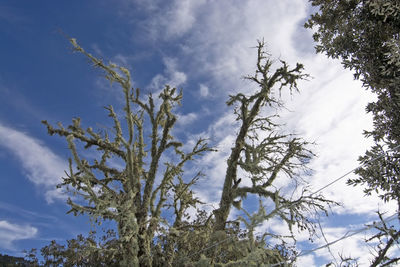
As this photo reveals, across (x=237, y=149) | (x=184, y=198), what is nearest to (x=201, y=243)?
(x=184, y=198)

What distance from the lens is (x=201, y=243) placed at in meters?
12.5

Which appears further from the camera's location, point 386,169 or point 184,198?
point 184,198

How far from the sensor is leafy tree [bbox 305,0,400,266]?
9.66m

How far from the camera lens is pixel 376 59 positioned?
10.6 m

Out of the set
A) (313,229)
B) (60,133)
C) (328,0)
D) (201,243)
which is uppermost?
(328,0)

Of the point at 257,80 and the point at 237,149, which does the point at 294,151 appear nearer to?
the point at 237,149

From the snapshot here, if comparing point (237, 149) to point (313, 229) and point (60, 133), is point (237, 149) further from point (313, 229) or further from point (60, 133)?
point (60, 133)

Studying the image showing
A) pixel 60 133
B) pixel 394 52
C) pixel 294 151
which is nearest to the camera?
pixel 394 52

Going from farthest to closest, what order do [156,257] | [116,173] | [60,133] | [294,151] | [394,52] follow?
[294,151]
[116,173]
[60,133]
[156,257]
[394,52]

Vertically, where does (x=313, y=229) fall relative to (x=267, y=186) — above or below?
below

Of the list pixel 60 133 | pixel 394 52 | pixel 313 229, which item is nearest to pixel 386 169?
pixel 313 229

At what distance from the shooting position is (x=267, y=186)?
36.4 ft

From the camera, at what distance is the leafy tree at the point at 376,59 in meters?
9.66

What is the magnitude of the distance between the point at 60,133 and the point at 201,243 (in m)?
6.95
